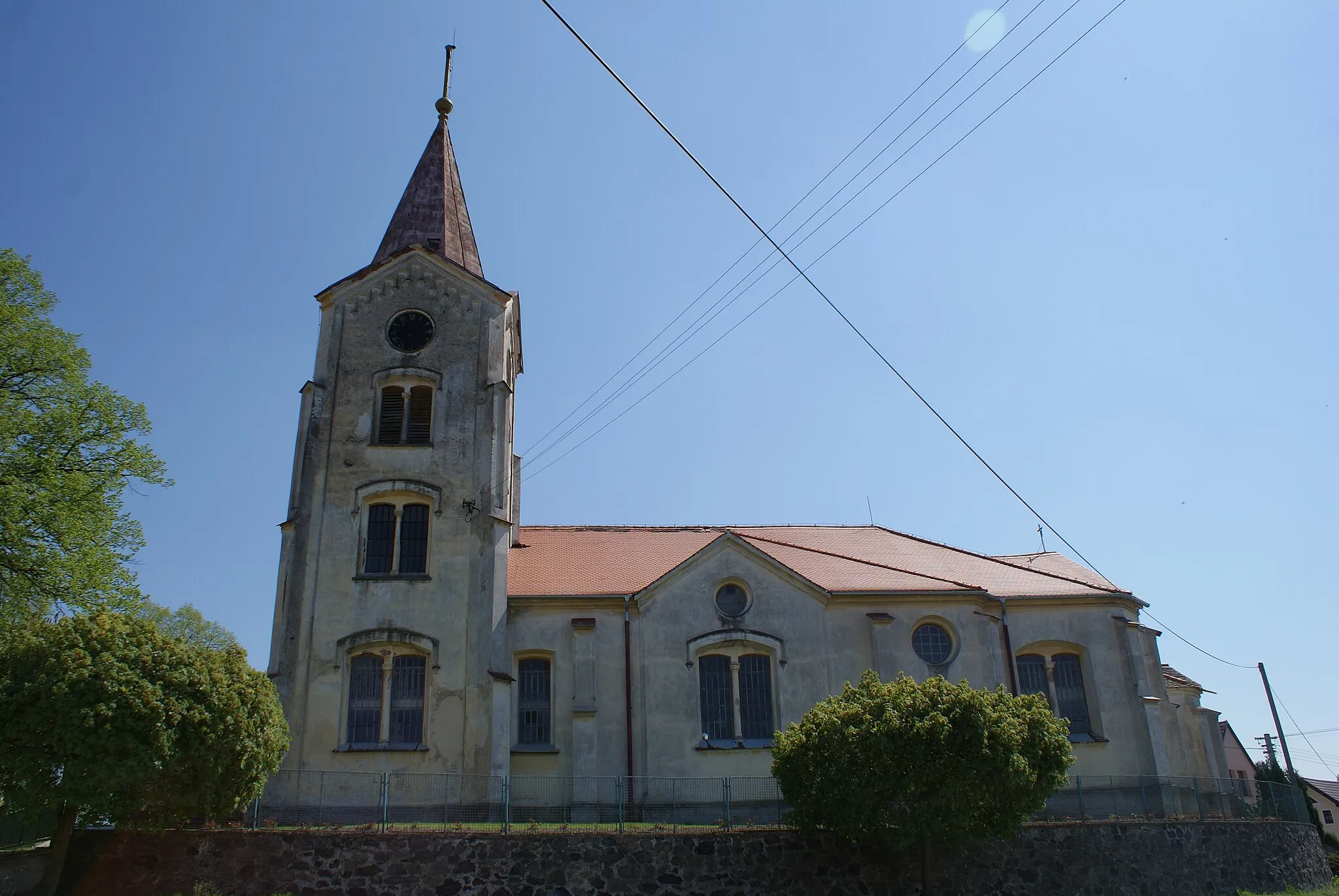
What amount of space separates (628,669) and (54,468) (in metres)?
16.1

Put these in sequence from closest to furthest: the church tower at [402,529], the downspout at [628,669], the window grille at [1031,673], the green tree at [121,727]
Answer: the green tree at [121,727]
the church tower at [402,529]
the downspout at [628,669]
the window grille at [1031,673]

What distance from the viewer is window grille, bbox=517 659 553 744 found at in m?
26.7

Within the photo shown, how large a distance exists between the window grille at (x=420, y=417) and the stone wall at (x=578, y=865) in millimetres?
12174

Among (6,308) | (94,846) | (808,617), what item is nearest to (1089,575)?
(808,617)

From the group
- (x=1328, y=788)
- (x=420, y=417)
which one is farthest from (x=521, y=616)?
(x=1328, y=788)

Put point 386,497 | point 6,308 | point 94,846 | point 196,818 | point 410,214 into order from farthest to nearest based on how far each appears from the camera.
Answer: point 410,214
point 386,497
point 6,308
point 196,818
point 94,846

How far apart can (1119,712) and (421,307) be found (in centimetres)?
2459

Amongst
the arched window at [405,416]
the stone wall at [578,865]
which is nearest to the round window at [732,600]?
the stone wall at [578,865]

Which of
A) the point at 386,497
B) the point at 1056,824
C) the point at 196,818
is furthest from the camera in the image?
the point at 386,497

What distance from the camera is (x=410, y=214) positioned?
32594mm

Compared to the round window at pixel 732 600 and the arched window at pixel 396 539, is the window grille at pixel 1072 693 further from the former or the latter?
the arched window at pixel 396 539

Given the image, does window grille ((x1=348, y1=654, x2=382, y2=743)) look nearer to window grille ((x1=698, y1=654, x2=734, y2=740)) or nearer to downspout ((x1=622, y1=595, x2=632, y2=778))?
downspout ((x1=622, y1=595, x2=632, y2=778))

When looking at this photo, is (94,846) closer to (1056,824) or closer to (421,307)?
(421,307)

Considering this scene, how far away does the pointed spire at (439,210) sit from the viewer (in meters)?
31.8
